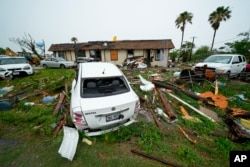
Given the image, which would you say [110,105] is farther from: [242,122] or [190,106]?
[242,122]

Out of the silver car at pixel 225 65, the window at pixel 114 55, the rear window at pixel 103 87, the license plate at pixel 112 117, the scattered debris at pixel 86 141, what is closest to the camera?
the license plate at pixel 112 117

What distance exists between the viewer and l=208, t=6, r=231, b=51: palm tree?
2581cm

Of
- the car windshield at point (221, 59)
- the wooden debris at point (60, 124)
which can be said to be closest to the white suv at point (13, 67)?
the wooden debris at point (60, 124)

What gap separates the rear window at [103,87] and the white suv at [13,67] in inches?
377

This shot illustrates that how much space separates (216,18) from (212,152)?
31.1 metres

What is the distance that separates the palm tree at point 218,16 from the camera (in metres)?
25.8

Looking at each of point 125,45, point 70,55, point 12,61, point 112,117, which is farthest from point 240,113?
point 70,55

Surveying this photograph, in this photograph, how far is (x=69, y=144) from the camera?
324 centimetres

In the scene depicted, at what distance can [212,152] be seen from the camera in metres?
3.46

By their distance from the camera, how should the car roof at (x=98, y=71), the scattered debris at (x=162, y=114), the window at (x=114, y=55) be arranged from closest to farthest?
the car roof at (x=98, y=71), the scattered debris at (x=162, y=114), the window at (x=114, y=55)

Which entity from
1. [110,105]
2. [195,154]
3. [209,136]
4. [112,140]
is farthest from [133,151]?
[209,136]

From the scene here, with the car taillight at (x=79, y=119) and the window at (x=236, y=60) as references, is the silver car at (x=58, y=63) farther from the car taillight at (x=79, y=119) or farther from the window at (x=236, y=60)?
the window at (x=236, y=60)

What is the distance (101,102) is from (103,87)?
860mm

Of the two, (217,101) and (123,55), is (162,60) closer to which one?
(123,55)
